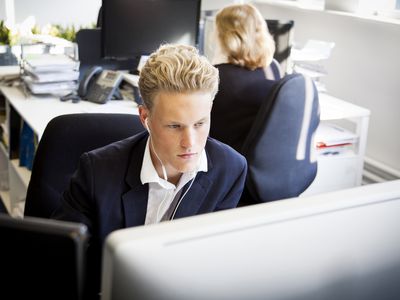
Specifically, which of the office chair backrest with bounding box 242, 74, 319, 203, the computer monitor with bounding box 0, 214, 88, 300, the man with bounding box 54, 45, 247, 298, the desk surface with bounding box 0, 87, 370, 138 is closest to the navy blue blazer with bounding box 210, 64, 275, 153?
the office chair backrest with bounding box 242, 74, 319, 203

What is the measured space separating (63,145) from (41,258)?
91cm

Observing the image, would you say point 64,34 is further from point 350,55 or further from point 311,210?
point 311,210

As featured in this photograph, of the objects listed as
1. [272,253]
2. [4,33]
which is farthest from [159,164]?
[4,33]

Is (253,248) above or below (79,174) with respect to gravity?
above

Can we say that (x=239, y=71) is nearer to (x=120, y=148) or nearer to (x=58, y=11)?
(x=120, y=148)

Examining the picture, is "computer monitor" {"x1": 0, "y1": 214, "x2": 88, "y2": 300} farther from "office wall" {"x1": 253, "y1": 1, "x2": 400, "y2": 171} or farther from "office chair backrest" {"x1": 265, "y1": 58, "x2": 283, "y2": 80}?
"office wall" {"x1": 253, "y1": 1, "x2": 400, "y2": 171}

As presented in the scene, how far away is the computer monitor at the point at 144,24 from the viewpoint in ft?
8.88

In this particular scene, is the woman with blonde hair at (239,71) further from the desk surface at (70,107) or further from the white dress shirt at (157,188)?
the white dress shirt at (157,188)

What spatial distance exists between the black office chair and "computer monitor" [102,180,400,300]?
0.93 meters

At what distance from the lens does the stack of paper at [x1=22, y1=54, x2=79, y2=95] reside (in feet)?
8.30

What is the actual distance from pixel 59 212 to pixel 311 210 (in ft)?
2.48

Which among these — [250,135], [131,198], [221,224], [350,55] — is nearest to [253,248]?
[221,224]

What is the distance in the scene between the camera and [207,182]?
1.23 metres

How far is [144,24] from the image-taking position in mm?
2795
